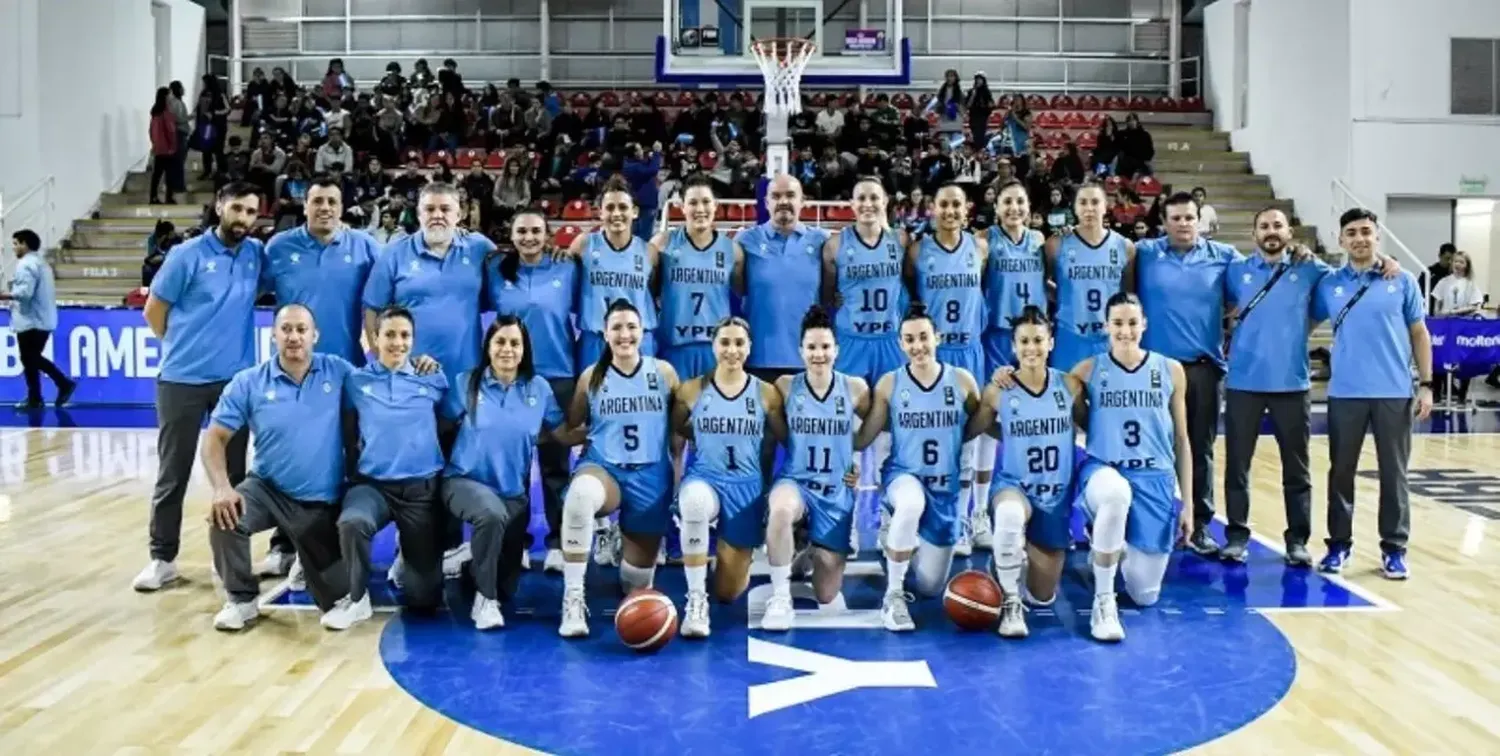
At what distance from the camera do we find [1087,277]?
679cm

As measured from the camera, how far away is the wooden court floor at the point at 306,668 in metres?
4.22

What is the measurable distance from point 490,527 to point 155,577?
1847 mm

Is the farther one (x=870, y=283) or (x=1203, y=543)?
(x=1203, y=543)

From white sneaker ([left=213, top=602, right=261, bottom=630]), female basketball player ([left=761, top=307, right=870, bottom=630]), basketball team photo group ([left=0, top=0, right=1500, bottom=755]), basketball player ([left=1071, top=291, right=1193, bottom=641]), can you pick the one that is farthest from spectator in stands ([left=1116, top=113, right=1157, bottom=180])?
white sneaker ([left=213, top=602, right=261, bottom=630])

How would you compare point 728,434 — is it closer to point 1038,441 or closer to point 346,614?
point 1038,441

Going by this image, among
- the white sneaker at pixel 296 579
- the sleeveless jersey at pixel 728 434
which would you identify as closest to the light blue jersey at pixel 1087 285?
the sleeveless jersey at pixel 728 434

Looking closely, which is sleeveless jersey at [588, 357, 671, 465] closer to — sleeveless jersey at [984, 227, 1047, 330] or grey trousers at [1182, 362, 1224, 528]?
sleeveless jersey at [984, 227, 1047, 330]

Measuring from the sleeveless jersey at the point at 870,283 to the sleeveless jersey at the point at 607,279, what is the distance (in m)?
0.97

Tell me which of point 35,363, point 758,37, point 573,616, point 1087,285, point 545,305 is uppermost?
point 758,37

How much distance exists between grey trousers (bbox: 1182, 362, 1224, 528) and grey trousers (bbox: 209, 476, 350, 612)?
4051 millimetres

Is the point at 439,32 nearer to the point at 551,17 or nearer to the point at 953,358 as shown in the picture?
the point at 551,17

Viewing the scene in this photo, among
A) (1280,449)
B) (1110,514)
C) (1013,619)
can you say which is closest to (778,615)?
(1013,619)

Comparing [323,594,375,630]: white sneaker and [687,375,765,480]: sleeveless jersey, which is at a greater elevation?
[687,375,765,480]: sleeveless jersey

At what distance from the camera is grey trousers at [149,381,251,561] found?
608cm
